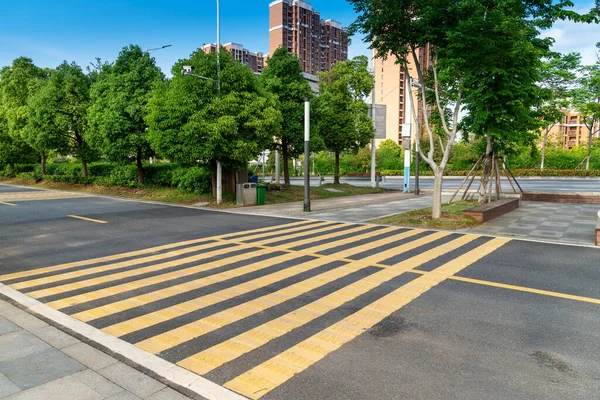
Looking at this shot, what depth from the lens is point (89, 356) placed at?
428cm

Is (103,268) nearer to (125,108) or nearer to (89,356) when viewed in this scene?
(89,356)

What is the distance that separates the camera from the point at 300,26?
11100 cm

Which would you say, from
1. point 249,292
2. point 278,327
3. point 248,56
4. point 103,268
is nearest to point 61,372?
point 278,327

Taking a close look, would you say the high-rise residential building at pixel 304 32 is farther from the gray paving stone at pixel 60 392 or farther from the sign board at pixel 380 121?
A: the gray paving stone at pixel 60 392

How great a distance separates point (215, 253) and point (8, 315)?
422 cm

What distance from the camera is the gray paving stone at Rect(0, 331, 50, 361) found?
4273 mm

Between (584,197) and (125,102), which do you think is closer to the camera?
(584,197)

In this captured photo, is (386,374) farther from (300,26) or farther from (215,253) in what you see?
(300,26)

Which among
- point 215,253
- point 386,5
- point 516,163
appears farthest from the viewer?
point 516,163

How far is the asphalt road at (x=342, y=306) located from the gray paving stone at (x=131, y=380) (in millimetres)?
385

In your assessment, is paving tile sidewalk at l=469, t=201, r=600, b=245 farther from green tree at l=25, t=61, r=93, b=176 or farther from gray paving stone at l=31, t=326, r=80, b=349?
green tree at l=25, t=61, r=93, b=176

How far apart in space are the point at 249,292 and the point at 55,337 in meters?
Result: 2.67

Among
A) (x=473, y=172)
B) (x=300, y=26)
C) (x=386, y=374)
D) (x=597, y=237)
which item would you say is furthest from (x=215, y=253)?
(x=300, y=26)

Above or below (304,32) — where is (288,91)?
below
